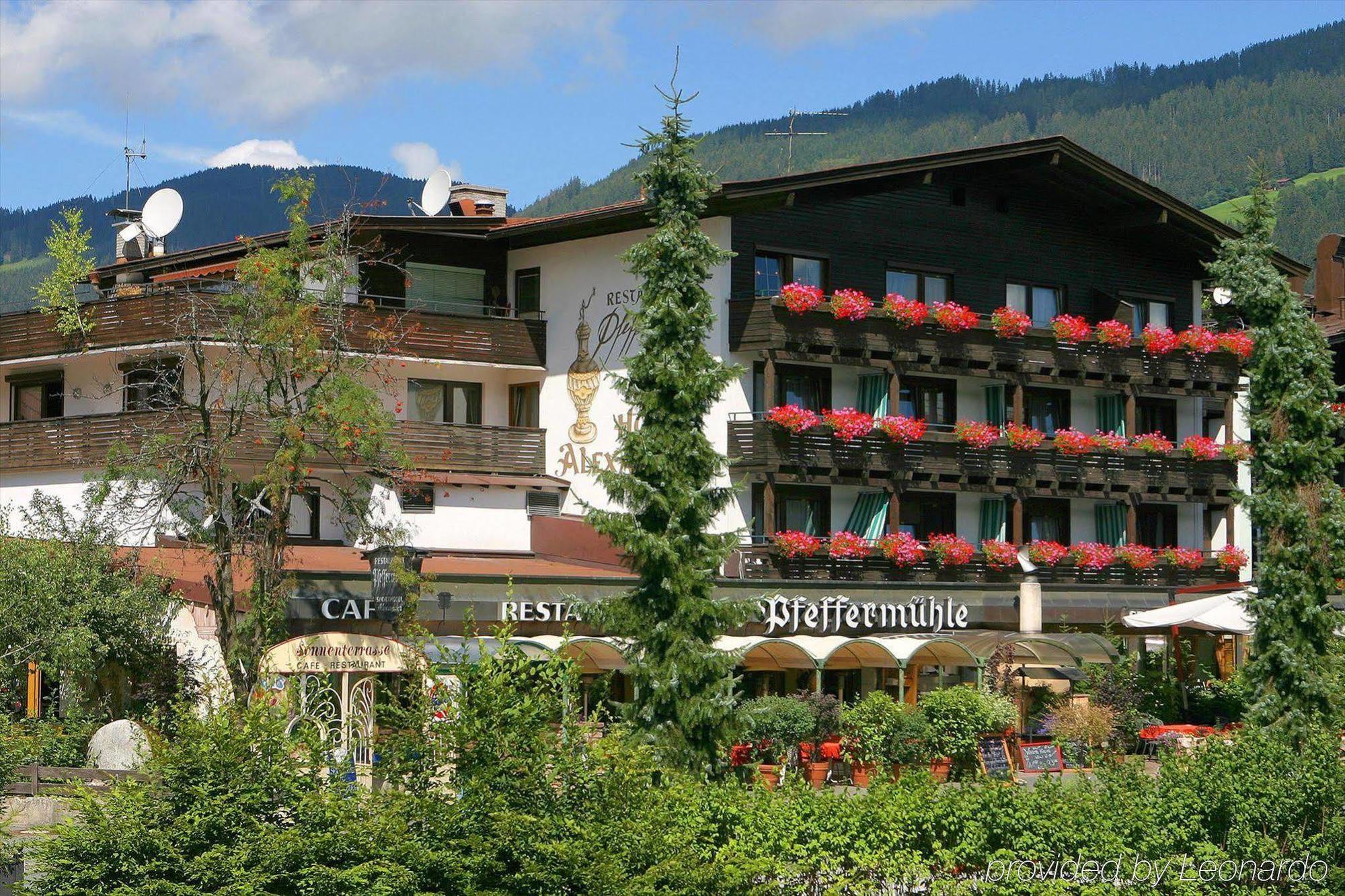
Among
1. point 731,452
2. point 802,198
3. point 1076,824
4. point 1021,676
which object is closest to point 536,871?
point 1076,824

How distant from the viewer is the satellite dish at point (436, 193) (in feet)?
140

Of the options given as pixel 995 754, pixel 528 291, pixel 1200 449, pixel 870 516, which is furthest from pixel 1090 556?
pixel 995 754

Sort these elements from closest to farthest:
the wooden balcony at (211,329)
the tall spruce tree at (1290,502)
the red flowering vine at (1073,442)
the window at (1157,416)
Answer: the tall spruce tree at (1290,502) < the wooden balcony at (211,329) < the red flowering vine at (1073,442) < the window at (1157,416)

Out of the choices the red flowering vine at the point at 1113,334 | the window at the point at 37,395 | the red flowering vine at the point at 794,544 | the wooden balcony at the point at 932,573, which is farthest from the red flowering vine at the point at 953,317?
the window at the point at 37,395

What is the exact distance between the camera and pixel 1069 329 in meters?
42.2

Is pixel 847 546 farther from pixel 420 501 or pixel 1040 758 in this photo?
pixel 1040 758

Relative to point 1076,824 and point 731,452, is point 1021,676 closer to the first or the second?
point 731,452

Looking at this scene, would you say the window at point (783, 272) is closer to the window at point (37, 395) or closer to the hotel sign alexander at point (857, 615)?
the hotel sign alexander at point (857, 615)

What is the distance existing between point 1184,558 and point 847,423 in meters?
10.4

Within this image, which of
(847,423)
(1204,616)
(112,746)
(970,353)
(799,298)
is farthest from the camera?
(970,353)

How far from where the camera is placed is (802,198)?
39250 mm

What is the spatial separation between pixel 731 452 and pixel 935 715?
38.4 feet

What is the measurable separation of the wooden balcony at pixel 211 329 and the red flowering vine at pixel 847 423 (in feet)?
23.0

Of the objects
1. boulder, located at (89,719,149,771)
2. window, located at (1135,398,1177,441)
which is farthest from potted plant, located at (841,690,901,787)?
window, located at (1135,398,1177,441)
